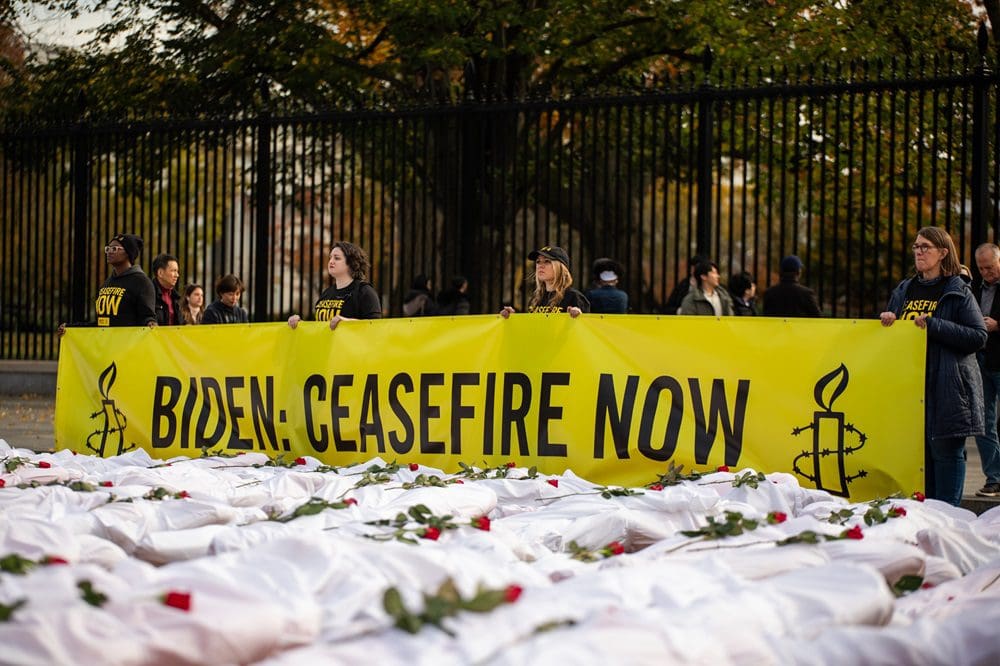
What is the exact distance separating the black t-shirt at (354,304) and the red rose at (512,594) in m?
4.92

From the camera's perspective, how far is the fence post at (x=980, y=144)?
32.9ft

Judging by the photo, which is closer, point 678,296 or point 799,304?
point 799,304

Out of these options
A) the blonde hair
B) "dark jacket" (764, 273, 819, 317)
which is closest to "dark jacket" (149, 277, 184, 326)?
the blonde hair

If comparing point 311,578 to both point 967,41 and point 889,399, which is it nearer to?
point 889,399

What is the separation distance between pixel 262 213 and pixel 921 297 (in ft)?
24.2

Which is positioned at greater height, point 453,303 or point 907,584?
point 453,303

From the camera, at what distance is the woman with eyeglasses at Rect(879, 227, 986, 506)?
6984mm

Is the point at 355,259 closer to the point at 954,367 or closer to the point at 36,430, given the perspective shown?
the point at 954,367

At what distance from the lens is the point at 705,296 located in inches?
400

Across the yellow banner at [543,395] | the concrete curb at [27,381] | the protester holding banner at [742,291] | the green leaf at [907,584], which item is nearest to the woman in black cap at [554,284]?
the yellow banner at [543,395]

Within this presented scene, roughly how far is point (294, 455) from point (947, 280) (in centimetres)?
420

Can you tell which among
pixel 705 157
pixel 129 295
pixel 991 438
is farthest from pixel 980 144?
pixel 129 295

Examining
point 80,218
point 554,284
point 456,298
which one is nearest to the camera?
point 554,284

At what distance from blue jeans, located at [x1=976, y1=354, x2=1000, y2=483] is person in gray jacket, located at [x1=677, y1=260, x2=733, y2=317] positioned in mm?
2313
